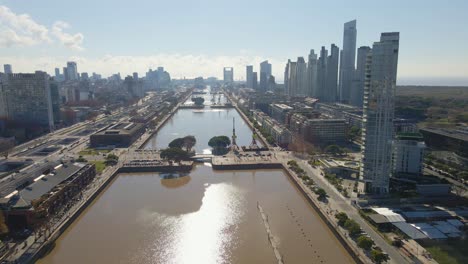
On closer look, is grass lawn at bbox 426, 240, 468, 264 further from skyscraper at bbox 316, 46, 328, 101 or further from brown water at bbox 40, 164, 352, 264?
skyscraper at bbox 316, 46, 328, 101

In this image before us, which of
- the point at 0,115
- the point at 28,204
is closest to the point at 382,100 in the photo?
the point at 28,204

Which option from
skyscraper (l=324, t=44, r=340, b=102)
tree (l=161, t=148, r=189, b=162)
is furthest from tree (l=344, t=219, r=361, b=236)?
skyscraper (l=324, t=44, r=340, b=102)

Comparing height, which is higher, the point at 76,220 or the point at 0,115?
the point at 0,115

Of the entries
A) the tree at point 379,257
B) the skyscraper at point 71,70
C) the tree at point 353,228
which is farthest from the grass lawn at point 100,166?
the skyscraper at point 71,70

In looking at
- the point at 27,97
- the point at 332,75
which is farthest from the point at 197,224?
the point at 332,75

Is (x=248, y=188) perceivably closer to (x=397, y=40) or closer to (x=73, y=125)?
(x=397, y=40)

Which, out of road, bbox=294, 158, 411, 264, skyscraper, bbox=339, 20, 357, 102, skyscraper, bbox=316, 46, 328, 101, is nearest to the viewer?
road, bbox=294, 158, 411, 264

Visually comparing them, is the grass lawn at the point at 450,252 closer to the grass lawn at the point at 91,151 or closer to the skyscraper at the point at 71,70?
the grass lawn at the point at 91,151
